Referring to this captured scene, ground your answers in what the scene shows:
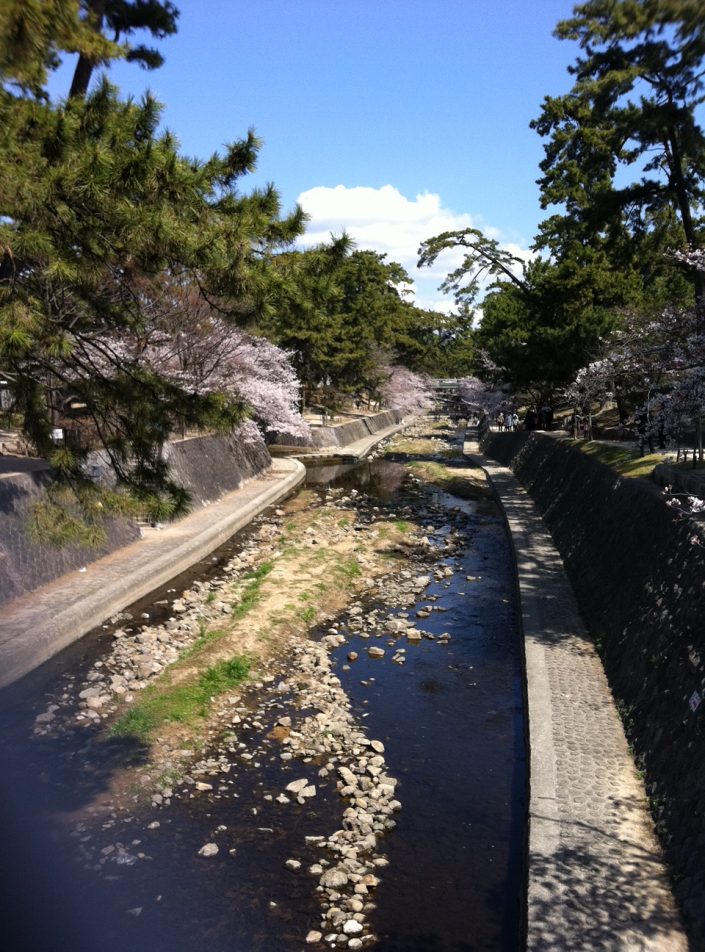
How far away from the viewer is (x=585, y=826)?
7203 millimetres

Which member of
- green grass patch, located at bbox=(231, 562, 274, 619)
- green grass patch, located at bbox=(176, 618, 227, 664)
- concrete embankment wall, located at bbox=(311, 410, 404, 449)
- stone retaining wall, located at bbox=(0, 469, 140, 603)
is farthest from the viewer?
concrete embankment wall, located at bbox=(311, 410, 404, 449)

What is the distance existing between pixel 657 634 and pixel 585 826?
123 inches

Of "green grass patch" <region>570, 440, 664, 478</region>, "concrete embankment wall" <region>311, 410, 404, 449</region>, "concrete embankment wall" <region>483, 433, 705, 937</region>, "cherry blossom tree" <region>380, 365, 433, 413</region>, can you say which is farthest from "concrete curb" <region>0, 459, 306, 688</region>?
"cherry blossom tree" <region>380, 365, 433, 413</region>

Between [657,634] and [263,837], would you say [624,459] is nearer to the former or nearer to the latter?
[657,634]

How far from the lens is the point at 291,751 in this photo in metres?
9.74

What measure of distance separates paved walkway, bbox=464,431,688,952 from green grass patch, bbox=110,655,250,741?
4.72m

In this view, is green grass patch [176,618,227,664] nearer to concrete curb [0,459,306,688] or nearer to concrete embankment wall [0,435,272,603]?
concrete curb [0,459,306,688]

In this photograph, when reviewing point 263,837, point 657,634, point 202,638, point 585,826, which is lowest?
point 263,837

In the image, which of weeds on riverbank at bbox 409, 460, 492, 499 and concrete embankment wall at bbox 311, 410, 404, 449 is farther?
concrete embankment wall at bbox 311, 410, 404, 449

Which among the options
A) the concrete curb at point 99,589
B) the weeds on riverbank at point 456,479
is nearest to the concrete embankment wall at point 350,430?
the weeds on riverbank at point 456,479

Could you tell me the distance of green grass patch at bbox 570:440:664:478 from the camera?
16.5m

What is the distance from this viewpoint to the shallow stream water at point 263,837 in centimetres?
669

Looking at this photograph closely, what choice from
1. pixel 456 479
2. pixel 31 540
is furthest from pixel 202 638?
pixel 456 479

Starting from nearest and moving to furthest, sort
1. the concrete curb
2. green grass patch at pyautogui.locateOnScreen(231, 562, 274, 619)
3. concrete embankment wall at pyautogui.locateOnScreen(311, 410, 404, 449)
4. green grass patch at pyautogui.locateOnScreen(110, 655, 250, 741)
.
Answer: green grass patch at pyautogui.locateOnScreen(110, 655, 250, 741) → the concrete curb → green grass patch at pyautogui.locateOnScreen(231, 562, 274, 619) → concrete embankment wall at pyautogui.locateOnScreen(311, 410, 404, 449)
